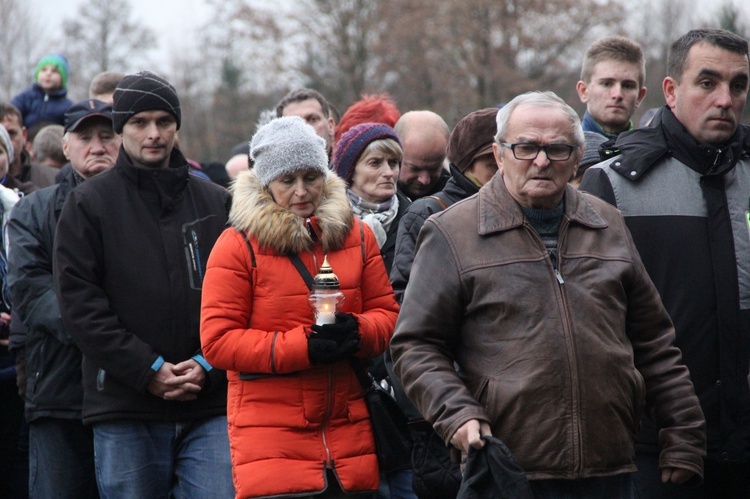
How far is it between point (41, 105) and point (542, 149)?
8002mm

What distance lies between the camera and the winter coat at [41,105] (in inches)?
419

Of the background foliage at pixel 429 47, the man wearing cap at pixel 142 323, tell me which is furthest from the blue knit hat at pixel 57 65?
the background foliage at pixel 429 47

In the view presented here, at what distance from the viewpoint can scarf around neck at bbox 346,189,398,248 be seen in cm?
565

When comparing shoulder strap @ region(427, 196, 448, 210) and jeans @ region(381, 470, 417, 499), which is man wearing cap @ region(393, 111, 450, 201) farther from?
jeans @ region(381, 470, 417, 499)

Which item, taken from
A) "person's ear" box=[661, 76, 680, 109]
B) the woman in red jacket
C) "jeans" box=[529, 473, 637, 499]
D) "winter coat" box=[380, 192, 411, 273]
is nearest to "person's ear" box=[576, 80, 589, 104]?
"person's ear" box=[661, 76, 680, 109]

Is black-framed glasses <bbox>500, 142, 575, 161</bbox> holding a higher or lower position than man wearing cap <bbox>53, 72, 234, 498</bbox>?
higher

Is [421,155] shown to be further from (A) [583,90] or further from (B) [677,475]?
(B) [677,475]

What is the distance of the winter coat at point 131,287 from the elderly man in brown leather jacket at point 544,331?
1.51 m

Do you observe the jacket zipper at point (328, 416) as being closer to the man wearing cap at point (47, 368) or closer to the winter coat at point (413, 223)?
the winter coat at point (413, 223)

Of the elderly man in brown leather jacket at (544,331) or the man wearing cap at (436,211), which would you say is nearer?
the elderly man in brown leather jacket at (544,331)

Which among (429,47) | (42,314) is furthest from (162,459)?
(429,47)

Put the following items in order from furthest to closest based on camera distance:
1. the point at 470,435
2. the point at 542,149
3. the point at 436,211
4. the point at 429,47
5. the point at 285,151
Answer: the point at 429,47 < the point at 436,211 < the point at 285,151 < the point at 542,149 < the point at 470,435

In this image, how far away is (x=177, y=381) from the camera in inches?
195

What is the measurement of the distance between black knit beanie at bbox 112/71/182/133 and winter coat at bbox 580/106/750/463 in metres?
2.16
